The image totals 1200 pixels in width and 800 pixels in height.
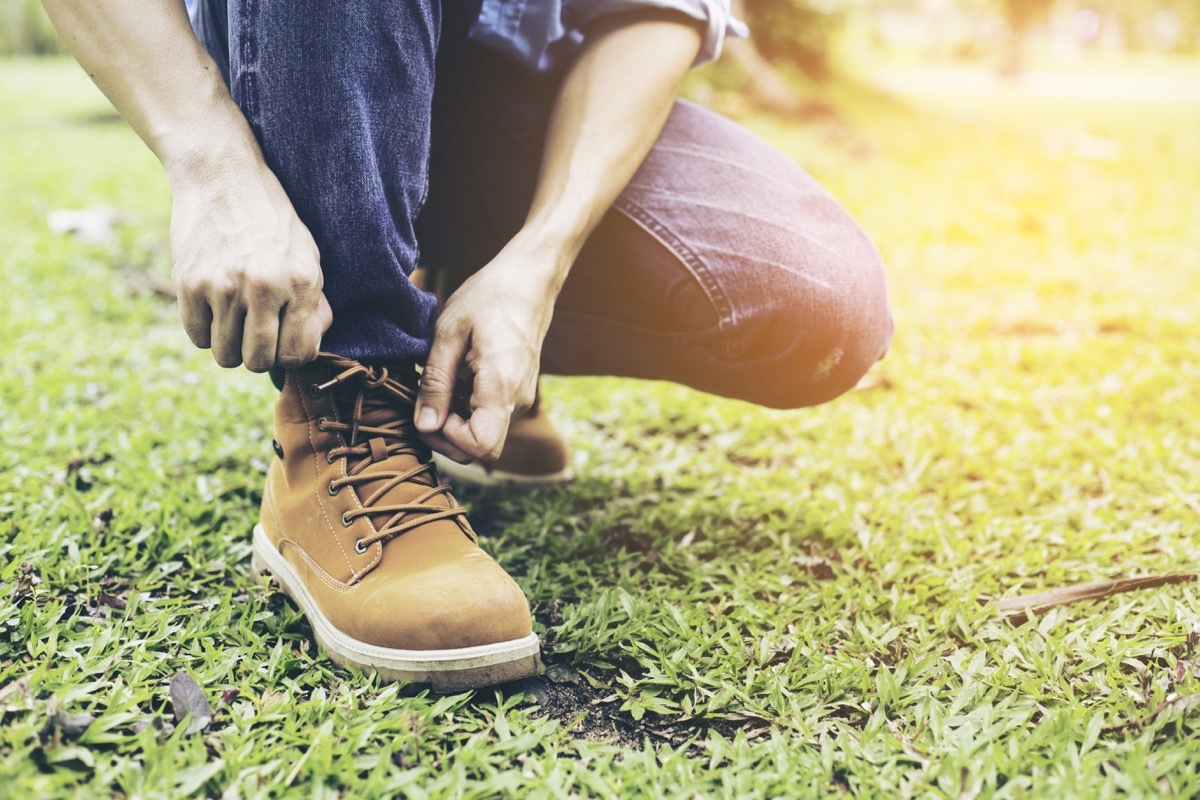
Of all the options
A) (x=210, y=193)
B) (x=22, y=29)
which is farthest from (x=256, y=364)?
(x=22, y=29)

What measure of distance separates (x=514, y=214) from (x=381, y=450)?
1.78ft

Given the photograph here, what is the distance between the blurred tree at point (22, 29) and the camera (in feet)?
53.6

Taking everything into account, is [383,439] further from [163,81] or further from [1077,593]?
[1077,593]

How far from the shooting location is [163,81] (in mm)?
1208

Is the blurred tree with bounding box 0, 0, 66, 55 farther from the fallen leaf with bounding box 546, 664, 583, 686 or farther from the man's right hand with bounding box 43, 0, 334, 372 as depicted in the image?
the fallen leaf with bounding box 546, 664, 583, 686

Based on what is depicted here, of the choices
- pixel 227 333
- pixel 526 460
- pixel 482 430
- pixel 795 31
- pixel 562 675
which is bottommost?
pixel 795 31

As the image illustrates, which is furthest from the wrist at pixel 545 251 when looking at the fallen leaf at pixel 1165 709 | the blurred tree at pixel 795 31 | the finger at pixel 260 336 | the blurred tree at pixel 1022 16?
the blurred tree at pixel 1022 16

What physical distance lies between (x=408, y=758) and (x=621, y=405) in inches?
56.0

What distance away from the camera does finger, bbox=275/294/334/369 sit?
1.17m

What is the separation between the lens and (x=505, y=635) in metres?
1.21

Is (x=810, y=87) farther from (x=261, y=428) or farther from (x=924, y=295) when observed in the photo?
(x=261, y=428)

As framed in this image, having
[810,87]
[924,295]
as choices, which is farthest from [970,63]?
[924,295]

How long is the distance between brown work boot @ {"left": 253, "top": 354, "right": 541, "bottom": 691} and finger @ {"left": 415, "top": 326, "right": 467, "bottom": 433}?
54mm

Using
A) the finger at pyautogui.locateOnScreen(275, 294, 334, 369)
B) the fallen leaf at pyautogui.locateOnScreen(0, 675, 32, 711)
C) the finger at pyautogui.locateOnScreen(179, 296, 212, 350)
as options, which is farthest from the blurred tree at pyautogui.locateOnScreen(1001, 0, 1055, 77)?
the fallen leaf at pyautogui.locateOnScreen(0, 675, 32, 711)
